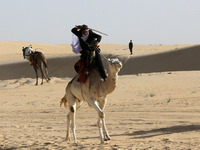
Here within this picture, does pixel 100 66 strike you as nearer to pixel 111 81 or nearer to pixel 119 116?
pixel 111 81

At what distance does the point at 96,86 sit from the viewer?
8.60 meters

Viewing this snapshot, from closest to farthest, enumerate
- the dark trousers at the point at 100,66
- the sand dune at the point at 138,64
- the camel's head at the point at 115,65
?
the camel's head at the point at 115,65
the dark trousers at the point at 100,66
the sand dune at the point at 138,64

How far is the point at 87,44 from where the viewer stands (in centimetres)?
907

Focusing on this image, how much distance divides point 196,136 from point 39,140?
3549 mm

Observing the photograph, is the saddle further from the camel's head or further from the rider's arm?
the camel's head

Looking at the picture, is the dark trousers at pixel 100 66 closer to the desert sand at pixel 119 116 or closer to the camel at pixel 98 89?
the camel at pixel 98 89

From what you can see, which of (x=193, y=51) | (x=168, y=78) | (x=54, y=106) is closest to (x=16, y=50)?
(x=193, y=51)

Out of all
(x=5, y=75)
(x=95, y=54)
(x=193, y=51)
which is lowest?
(x=5, y=75)

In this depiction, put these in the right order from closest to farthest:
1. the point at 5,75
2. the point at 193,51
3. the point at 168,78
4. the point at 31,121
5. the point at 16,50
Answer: the point at 31,121
the point at 168,78
the point at 193,51
the point at 5,75
the point at 16,50

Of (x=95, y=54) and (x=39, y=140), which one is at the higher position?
(x=95, y=54)

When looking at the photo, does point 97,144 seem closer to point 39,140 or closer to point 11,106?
point 39,140

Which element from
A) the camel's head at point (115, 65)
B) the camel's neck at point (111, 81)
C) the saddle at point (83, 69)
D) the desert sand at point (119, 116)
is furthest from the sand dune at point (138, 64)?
the camel's head at point (115, 65)

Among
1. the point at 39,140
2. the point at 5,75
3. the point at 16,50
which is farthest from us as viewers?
the point at 16,50

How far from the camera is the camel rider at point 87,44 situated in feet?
29.3
